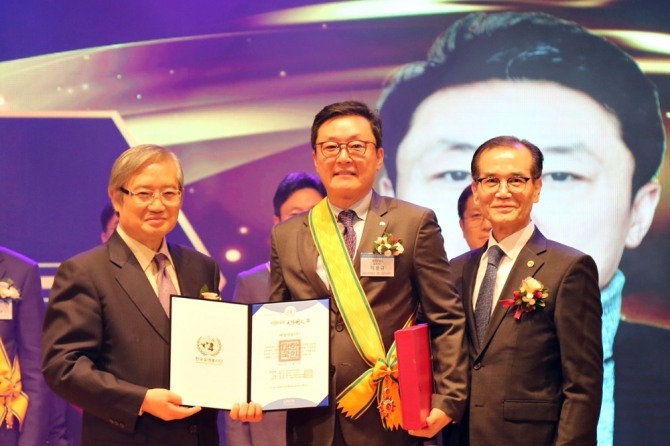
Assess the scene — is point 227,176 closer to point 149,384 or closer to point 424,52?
point 424,52

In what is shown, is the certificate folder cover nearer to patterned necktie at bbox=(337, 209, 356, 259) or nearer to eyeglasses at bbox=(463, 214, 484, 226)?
patterned necktie at bbox=(337, 209, 356, 259)

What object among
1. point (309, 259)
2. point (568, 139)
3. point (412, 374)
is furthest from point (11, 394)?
point (568, 139)

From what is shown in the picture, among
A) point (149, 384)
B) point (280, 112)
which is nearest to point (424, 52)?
point (280, 112)

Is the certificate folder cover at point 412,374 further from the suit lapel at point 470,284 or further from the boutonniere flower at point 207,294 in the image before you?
the boutonniere flower at point 207,294

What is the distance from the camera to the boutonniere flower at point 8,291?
4668mm

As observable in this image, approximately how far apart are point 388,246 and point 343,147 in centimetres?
41

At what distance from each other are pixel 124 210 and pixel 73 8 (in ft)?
9.16

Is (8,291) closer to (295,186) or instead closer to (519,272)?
(295,186)

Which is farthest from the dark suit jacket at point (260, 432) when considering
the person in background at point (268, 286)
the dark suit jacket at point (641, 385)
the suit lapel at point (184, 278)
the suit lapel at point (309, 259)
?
the dark suit jacket at point (641, 385)

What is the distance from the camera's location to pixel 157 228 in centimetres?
328

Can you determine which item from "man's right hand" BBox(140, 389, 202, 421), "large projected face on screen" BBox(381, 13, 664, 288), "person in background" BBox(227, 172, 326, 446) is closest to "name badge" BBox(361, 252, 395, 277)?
"man's right hand" BBox(140, 389, 202, 421)

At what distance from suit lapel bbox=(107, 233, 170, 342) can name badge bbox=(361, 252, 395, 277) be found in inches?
29.5

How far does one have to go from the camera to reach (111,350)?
10.5 feet

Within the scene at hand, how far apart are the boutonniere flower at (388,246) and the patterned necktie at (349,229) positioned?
0.31 ft
